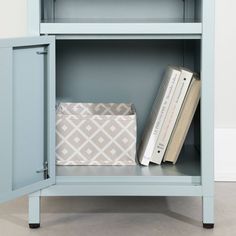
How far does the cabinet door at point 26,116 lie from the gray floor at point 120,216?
145 millimetres

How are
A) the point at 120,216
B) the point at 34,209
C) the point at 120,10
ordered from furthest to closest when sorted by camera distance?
the point at 120,10 < the point at 120,216 < the point at 34,209

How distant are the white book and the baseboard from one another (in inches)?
17.4

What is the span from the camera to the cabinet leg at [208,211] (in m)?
1.53

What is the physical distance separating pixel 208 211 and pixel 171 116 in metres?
0.30

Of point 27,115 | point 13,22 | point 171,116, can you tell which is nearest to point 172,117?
point 171,116

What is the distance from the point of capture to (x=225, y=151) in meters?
2.11

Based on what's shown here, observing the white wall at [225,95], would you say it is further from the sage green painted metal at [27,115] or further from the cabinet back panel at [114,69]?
the sage green painted metal at [27,115]

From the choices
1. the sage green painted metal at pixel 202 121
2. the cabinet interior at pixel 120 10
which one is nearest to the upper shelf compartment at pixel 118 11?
the cabinet interior at pixel 120 10

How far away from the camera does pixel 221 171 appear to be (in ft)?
6.91

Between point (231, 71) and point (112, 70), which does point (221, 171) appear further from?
point (112, 70)

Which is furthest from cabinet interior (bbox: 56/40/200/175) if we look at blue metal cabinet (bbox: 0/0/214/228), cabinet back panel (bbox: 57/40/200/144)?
blue metal cabinet (bbox: 0/0/214/228)

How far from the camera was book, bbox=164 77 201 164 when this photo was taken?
166cm

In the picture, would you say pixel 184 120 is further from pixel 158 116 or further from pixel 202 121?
pixel 202 121

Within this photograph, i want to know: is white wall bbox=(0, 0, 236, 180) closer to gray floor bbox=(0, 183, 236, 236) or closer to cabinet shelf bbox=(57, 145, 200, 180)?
gray floor bbox=(0, 183, 236, 236)
